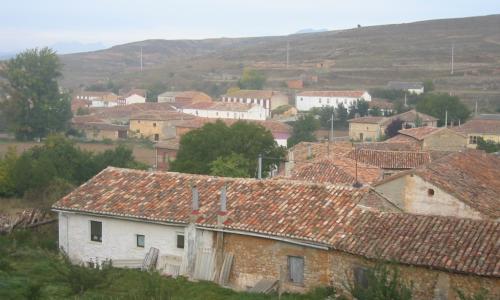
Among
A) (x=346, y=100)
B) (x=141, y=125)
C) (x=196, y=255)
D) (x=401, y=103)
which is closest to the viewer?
(x=196, y=255)

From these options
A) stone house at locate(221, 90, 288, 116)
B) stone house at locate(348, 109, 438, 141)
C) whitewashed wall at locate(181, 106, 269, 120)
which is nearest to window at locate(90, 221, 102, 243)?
stone house at locate(348, 109, 438, 141)

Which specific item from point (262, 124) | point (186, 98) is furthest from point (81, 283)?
point (186, 98)

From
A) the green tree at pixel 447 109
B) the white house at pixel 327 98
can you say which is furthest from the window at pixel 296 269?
the white house at pixel 327 98

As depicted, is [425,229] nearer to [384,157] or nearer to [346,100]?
[384,157]

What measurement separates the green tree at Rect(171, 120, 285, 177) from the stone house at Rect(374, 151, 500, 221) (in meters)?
11.6

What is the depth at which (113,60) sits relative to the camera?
192375mm

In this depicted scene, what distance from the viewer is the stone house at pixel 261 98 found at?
8738cm

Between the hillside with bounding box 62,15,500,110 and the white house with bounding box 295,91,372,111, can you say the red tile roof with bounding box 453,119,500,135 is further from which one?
the white house with bounding box 295,91,372,111

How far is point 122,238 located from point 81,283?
463cm

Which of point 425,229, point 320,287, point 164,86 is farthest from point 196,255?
point 164,86

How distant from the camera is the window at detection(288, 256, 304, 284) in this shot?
15297 mm

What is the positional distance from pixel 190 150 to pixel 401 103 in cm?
4722

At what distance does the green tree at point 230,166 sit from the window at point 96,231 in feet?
33.8

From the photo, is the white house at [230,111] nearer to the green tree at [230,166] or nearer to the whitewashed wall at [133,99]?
the whitewashed wall at [133,99]
